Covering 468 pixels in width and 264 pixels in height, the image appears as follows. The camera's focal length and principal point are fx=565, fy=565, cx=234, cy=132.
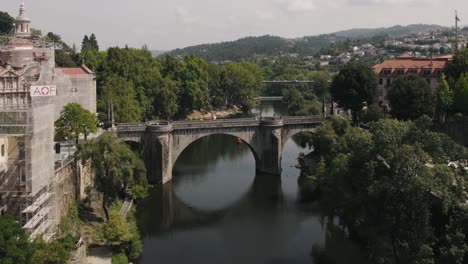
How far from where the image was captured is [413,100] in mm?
56188

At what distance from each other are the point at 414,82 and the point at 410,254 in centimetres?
3260

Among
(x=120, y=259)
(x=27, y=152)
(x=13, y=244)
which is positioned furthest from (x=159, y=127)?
(x=13, y=244)

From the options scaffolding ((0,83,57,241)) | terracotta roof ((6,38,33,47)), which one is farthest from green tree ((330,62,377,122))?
scaffolding ((0,83,57,241))

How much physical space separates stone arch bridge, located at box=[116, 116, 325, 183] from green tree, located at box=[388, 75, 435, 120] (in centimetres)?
919

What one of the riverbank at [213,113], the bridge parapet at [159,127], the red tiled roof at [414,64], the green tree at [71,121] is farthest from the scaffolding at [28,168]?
the riverbank at [213,113]

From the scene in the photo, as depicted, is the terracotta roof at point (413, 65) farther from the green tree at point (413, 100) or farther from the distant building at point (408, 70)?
the green tree at point (413, 100)

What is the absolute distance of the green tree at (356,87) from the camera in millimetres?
64938

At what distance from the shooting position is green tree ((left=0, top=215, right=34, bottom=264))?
2558 cm

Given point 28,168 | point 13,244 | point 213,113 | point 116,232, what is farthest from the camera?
point 213,113

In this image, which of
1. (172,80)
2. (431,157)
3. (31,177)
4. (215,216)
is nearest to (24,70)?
(31,177)

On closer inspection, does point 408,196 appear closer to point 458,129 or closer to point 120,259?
point 120,259

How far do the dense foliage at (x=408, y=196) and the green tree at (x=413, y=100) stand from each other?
995 inches

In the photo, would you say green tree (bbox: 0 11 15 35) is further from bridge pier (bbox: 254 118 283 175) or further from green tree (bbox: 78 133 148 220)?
green tree (bbox: 78 133 148 220)

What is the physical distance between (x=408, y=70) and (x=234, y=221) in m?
36.9
